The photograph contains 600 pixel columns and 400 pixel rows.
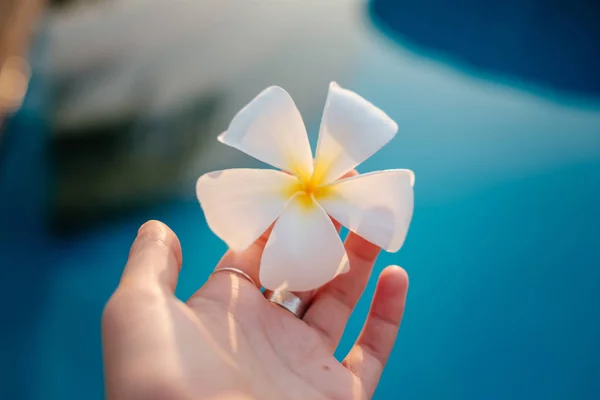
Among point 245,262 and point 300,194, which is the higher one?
point 300,194

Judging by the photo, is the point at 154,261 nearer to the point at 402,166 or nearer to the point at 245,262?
the point at 245,262

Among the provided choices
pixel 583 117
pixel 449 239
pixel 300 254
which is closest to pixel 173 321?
pixel 300 254

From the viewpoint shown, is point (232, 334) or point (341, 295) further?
point (341, 295)

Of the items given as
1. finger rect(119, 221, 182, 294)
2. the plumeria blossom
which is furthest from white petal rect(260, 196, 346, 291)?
finger rect(119, 221, 182, 294)

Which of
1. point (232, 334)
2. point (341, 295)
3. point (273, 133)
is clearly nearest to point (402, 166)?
point (341, 295)

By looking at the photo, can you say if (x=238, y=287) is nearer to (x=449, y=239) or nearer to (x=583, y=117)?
(x=449, y=239)

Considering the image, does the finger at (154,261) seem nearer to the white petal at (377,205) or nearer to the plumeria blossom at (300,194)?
the plumeria blossom at (300,194)
